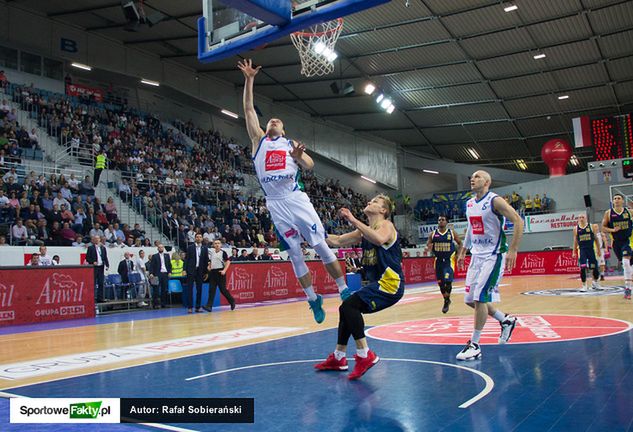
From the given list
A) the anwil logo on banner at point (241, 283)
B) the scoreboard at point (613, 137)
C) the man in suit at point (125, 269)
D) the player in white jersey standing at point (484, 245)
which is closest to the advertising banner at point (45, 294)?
the man in suit at point (125, 269)

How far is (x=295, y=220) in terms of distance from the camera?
6543 mm

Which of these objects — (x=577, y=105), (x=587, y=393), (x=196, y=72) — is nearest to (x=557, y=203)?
(x=577, y=105)

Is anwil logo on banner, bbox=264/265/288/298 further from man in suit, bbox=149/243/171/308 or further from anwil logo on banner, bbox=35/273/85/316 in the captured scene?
anwil logo on banner, bbox=35/273/85/316

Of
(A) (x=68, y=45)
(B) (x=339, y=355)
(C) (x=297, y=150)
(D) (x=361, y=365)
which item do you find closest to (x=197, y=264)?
(C) (x=297, y=150)

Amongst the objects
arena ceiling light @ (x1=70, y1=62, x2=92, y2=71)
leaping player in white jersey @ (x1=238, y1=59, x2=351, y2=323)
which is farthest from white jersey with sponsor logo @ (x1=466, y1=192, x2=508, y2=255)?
arena ceiling light @ (x1=70, y1=62, x2=92, y2=71)

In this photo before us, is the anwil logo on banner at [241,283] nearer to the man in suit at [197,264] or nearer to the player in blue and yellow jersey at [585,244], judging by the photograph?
the man in suit at [197,264]

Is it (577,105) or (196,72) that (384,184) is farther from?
(196,72)

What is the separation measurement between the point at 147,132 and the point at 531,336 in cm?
2475

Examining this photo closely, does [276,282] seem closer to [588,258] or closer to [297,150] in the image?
[588,258]

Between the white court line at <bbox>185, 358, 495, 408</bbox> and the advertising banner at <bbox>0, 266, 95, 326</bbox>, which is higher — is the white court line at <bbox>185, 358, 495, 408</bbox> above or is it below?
below

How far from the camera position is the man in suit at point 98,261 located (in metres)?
15.6

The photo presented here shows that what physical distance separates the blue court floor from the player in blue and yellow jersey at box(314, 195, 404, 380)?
0.22 m

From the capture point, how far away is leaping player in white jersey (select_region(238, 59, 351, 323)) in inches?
253

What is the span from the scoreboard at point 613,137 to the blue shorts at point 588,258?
13.1m
